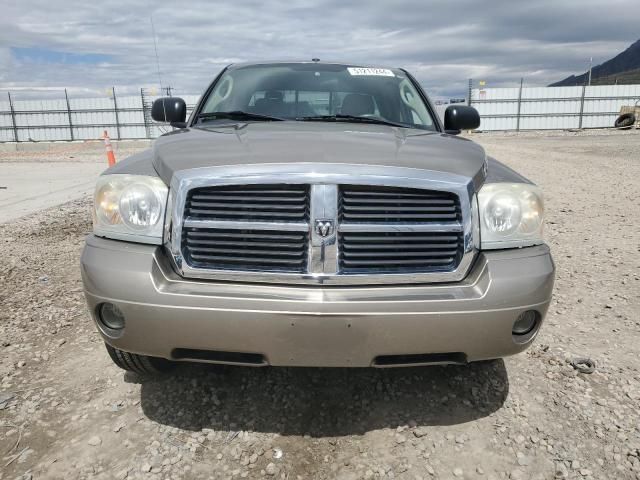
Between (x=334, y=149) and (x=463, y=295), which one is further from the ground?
(x=334, y=149)

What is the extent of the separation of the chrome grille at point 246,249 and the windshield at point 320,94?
128 centimetres

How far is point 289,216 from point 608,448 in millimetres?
1716

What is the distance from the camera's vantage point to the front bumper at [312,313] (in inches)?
75.6

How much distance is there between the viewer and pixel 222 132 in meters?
2.65

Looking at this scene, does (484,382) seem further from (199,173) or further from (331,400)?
(199,173)

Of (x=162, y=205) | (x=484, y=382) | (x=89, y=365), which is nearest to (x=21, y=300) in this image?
(x=89, y=365)

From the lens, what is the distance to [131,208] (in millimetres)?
2148

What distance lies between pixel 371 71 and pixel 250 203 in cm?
213

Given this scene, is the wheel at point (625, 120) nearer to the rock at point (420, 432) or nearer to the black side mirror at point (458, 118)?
the black side mirror at point (458, 118)

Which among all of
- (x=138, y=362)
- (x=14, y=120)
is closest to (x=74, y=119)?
(x=14, y=120)

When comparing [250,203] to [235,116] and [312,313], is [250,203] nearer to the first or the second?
[312,313]

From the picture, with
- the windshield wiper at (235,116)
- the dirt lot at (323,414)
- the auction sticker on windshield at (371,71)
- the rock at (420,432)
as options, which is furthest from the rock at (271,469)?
the auction sticker on windshield at (371,71)

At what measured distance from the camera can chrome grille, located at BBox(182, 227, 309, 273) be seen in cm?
202

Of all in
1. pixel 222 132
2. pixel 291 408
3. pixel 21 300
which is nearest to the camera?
pixel 291 408
